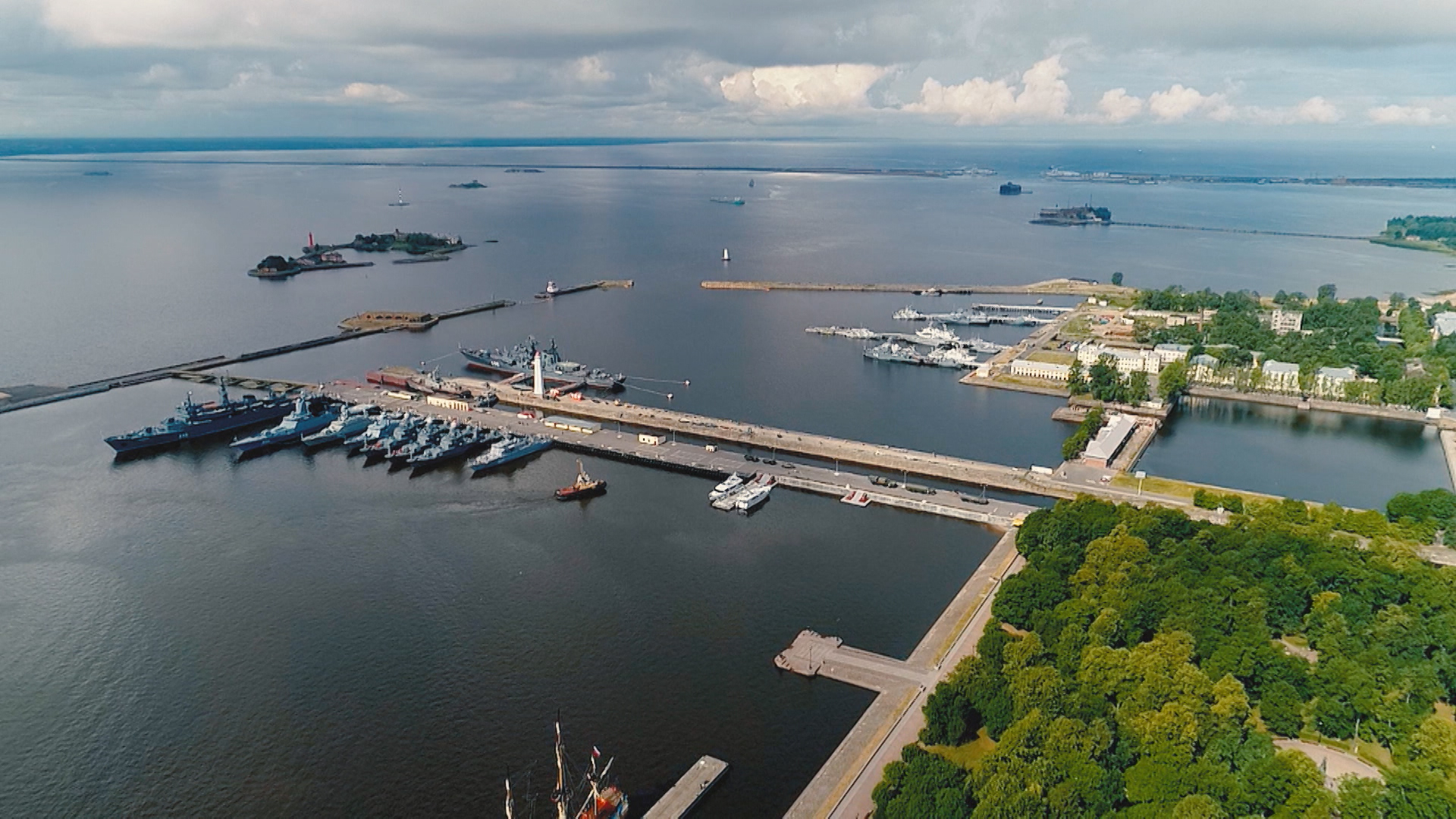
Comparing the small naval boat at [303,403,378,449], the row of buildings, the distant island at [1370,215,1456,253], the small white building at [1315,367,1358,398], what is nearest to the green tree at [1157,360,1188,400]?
the row of buildings

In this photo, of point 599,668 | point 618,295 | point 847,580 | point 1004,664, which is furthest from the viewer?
point 618,295

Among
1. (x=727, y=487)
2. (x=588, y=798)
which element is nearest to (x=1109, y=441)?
(x=727, y=487)

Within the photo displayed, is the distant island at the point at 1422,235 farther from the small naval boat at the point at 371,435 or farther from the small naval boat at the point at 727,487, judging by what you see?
the small naval boat at the point at 371,435

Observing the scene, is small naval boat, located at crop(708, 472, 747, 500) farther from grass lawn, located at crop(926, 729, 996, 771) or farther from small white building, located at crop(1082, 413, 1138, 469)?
grass lawn, located at crop(926, 729, 996, 771)

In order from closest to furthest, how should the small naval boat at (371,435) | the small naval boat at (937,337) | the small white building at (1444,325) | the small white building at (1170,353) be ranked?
the small naval boat at (371,435) < the small white building at (1170,353) < the small white building at (1444,325) < the small naval boat at (937,337)

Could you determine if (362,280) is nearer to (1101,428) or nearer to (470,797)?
(1101,428)

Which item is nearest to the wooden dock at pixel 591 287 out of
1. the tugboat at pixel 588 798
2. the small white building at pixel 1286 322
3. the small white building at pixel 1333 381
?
the small white building at pixel 1286 322

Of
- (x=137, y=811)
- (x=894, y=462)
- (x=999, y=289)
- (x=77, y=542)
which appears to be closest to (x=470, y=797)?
(x=137, y=811)

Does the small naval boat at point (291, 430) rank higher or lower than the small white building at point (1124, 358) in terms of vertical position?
lower

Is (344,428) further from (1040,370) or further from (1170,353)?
(1170,353)
